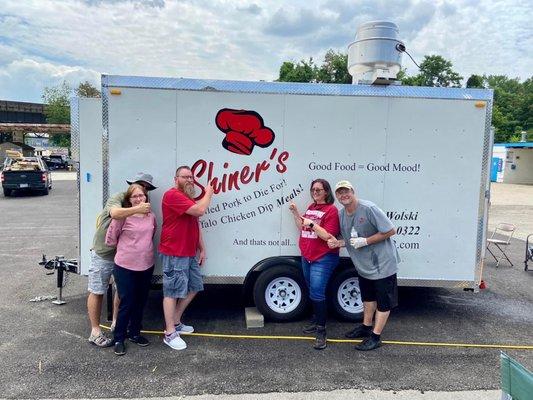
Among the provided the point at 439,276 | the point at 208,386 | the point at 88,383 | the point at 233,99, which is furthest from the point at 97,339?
the point at 439,276

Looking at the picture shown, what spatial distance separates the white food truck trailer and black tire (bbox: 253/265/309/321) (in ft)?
0.04

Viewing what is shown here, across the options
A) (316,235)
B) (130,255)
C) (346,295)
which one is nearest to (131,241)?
(130,255)

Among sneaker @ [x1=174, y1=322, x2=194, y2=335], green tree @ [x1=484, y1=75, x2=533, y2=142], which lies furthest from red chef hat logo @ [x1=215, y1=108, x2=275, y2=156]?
green tree @ [x1=484, y1=75, x2=533, y2=142]

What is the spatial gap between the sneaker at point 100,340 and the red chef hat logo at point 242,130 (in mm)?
2236

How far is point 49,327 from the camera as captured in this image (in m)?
4.62

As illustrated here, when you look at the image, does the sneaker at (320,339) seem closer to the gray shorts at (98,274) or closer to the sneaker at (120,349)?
the sneaker at (120,349)

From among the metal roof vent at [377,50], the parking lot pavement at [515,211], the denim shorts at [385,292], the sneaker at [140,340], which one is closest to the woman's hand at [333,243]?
the denim shorts at [385,292]

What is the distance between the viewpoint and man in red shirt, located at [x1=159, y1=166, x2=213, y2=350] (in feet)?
13.1

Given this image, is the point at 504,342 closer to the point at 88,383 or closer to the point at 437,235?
the point at 437,235

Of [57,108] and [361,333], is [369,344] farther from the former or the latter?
[57,108]

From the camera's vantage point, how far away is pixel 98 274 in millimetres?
4117

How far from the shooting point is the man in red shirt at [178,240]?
13.1 feet

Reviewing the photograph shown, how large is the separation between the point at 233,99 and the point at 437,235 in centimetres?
266

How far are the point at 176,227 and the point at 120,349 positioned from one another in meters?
1.24
